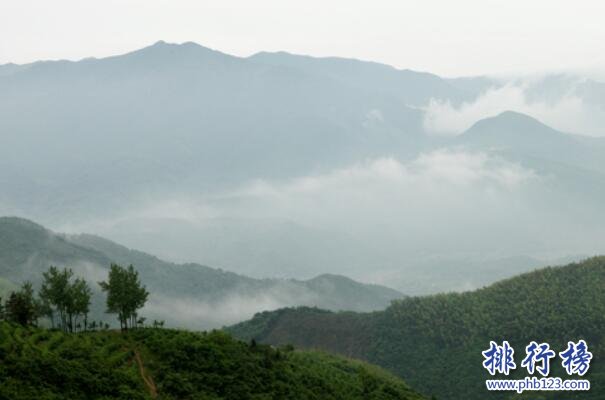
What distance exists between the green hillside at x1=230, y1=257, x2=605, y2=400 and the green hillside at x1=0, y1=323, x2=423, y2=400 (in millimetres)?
69088

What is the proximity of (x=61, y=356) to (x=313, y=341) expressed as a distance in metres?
136

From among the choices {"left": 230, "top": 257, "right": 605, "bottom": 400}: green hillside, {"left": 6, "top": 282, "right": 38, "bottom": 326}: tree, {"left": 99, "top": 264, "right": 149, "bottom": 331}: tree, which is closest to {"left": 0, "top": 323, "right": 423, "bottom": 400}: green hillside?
{"left": 99, "top": 264, "right": 149, "bottom": 331}: tree

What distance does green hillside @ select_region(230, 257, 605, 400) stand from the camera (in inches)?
6075

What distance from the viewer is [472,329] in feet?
553

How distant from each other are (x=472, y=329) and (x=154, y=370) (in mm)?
116925

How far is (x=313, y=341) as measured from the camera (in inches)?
7672

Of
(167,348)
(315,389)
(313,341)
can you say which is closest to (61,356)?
(167,348)

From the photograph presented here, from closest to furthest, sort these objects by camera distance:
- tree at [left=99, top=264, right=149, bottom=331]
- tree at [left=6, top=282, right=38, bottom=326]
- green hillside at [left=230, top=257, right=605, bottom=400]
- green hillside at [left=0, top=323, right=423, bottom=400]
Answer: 1. green hillside at [left=0, top=323, right=423, bottom=400]
2. tree at [left=6, top=282, right=38, bottom=326]
3. tree at [left=99, top=264, right=149, bottom=331]
4. green hillside at [left=230, top=257, right=605, bottom=400]

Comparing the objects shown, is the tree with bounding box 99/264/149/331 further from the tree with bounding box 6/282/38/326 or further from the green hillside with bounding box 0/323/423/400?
the tree with bounding box 6/282/38/326

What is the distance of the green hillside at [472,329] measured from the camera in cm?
15431

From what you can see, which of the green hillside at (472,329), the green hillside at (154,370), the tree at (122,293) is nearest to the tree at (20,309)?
the tree at (122,293)

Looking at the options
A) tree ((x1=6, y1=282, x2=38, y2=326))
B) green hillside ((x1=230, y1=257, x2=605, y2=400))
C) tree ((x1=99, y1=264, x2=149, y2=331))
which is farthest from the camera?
green hillside ((x1=230, y1=257, x2=605, y2=400))

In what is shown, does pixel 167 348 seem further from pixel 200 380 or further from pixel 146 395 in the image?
pixel 146 395

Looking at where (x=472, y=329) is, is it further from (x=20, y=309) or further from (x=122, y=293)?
(x=20, y=309)
